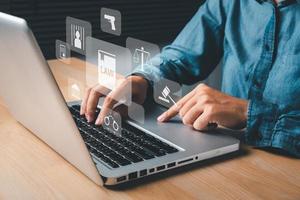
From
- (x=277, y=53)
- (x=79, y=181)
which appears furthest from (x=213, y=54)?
(x=79, y=181)

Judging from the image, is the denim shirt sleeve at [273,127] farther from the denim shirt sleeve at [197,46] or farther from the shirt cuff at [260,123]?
the denim shirt sleeve at [197,46]

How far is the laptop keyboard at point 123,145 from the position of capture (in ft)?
2.53

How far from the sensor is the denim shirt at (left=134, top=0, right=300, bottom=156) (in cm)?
94

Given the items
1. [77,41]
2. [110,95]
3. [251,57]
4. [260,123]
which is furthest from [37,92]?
[77,41]

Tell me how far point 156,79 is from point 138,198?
1.85 ft

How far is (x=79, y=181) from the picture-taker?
74 cm

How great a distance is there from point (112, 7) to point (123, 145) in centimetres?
178

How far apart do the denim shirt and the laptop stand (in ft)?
0.43

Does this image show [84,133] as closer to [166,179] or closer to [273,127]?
[166,179]

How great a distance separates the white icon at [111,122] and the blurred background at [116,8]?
0.90 metres

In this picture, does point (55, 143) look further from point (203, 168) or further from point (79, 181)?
point (203, 168)

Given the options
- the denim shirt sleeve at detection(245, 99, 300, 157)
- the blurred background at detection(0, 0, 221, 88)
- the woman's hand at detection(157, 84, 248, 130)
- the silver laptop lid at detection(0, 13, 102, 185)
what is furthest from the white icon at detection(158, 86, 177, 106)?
the blurred background at detection(0, 0, 221, 88)

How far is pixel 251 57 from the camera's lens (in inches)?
50.6

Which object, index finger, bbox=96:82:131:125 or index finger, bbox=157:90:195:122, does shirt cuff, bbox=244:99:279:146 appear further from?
index finger, bbox=96:82:131:125
